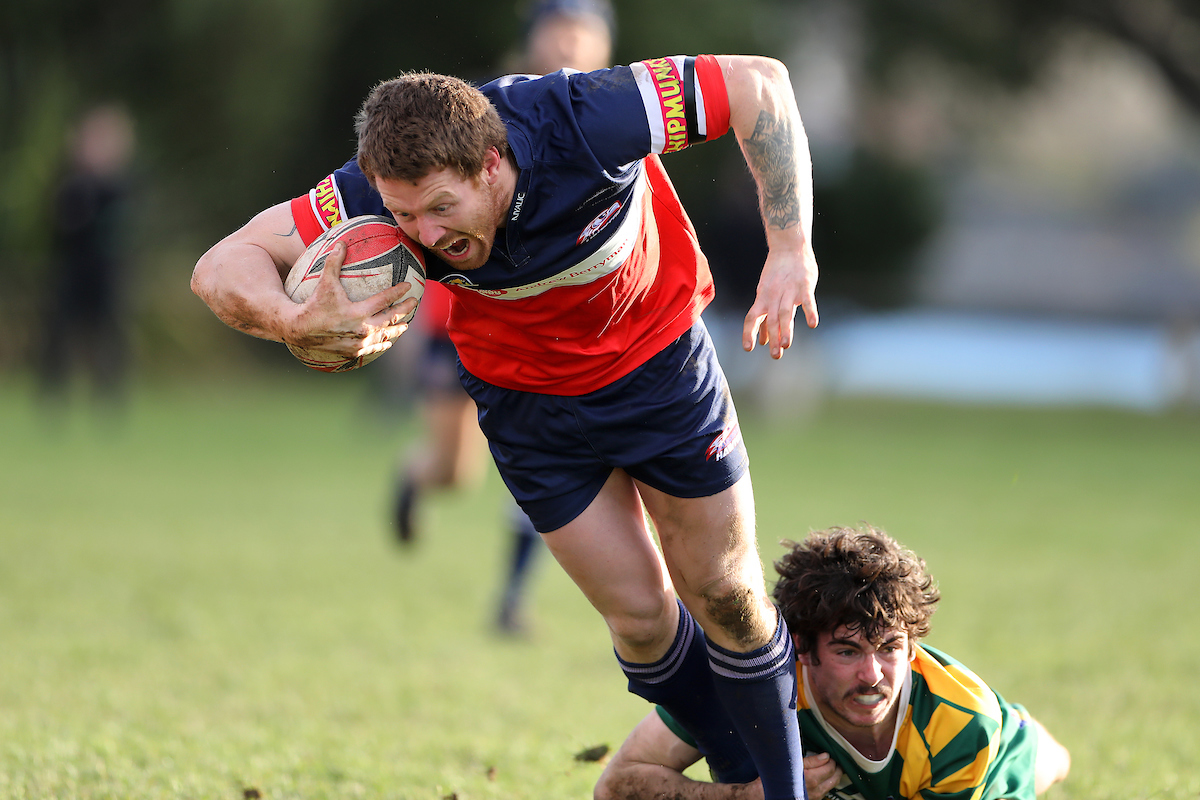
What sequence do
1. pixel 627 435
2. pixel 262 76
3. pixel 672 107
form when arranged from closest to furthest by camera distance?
pixel 672 107 < pixel 627 435 < pixel 262 76

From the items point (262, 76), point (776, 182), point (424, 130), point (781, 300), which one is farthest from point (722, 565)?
point (262, 76)

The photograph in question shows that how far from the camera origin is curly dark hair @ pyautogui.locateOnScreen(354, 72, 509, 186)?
2.57 metres

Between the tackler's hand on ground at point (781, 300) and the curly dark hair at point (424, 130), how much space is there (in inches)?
27.8

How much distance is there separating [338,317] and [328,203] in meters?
0.39

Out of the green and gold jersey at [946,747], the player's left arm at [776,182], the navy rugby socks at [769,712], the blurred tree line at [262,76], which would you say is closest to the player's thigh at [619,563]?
the navy rugby socks at [769,712]

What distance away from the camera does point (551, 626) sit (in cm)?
622

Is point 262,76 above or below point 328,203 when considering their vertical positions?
below

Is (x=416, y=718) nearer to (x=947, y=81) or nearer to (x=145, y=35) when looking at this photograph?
(x=145, y=35)

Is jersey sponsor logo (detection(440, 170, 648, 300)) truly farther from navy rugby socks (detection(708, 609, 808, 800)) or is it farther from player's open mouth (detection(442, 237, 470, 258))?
navy rugby socks (detection(708, 609, 808, 800))

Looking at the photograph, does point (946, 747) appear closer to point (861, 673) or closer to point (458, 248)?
point (861, 673)

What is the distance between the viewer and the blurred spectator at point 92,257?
13414 mm

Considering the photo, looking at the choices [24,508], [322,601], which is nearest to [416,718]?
[322,601]

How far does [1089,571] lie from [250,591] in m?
5.00

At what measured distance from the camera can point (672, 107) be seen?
110 inches
